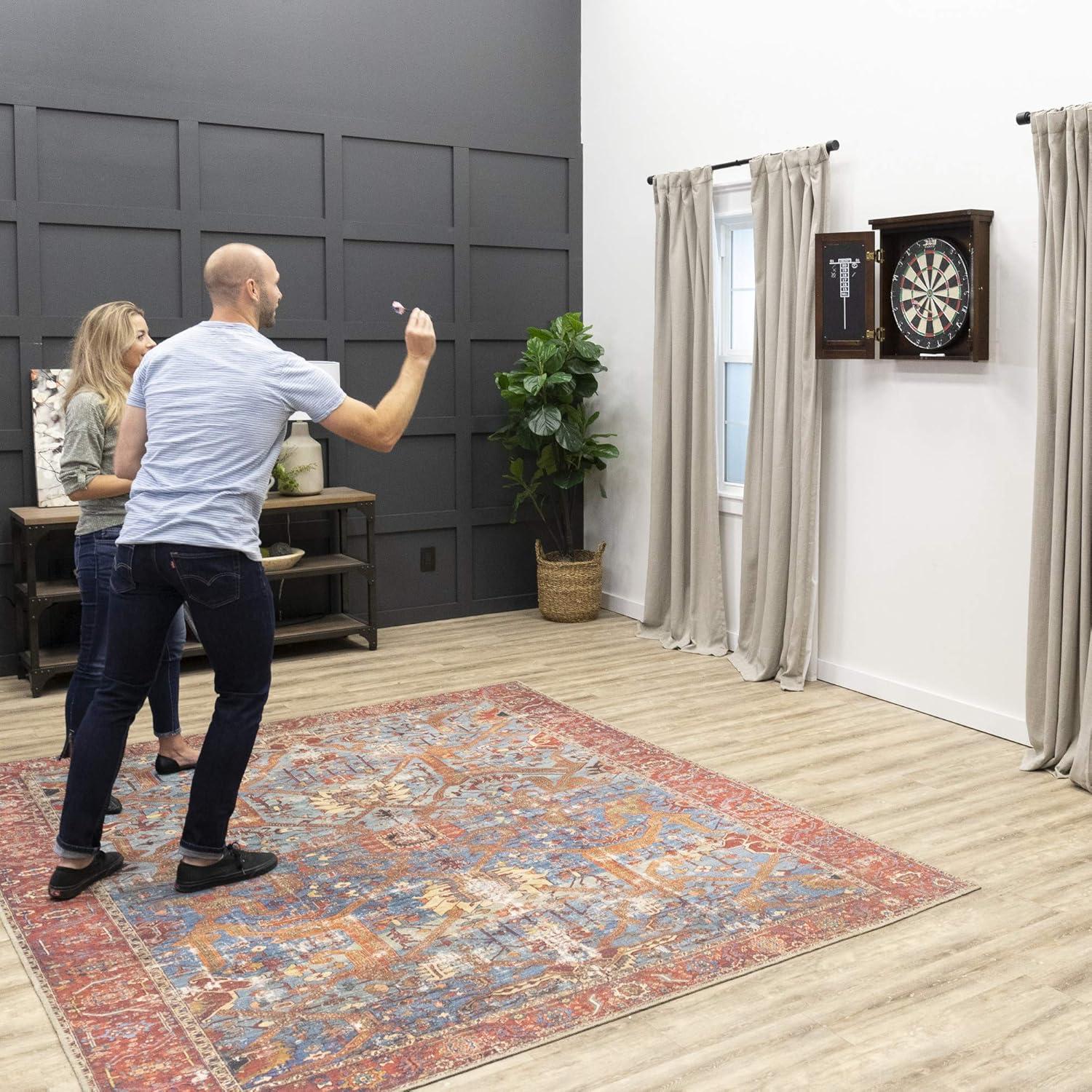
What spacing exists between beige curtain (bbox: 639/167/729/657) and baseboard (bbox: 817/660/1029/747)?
66 centimetres

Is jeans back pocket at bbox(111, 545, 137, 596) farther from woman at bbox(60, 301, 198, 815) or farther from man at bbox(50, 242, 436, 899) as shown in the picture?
woman at bbox(60, 301, 198, 815)

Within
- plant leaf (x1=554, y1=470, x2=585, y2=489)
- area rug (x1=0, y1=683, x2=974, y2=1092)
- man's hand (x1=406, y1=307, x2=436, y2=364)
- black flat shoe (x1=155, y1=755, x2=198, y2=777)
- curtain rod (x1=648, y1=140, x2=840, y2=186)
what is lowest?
area rug (x1=0, y1=683, x2=974, y2=1092)

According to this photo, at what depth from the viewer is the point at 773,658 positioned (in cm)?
522

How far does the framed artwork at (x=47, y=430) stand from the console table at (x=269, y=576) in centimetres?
7

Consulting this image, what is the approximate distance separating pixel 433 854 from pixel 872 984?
1.25 meters

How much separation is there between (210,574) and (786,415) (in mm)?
2942

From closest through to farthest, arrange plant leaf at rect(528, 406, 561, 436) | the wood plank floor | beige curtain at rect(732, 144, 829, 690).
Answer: the wood plank floor < beige curtain at rect(732, 144, 829, 690) < plant leaf at rect(528, 406, 561, 436)

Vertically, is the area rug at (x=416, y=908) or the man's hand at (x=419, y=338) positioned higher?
the man's hand at (x=419, y=338)

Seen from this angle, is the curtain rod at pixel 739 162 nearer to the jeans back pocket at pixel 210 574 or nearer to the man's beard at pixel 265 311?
the man's beard at pixel 265 311

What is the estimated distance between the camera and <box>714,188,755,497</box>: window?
5.66 m

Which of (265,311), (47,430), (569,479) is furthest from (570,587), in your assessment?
(265,311)

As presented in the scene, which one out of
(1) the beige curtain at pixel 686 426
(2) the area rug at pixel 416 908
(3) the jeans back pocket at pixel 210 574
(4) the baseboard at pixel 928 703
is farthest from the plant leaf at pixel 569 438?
(3) the jeans back pocket at pixel 210 574

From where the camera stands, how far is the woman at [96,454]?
351 cm

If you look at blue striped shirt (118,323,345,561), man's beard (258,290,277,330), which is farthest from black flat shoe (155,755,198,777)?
man's beard (258,290,277,330)
